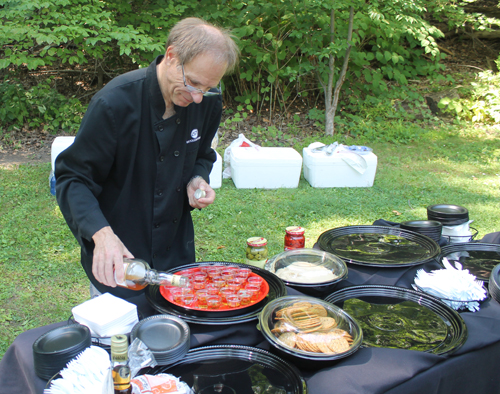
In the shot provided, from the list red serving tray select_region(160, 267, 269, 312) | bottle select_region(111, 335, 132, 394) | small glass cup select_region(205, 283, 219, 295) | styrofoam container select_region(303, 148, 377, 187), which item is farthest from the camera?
styrofoam container select_region(303, 148, 377, 187)

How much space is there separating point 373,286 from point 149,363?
90 cm

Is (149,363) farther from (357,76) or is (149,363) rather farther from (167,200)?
(357,76)

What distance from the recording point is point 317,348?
4.12 ft

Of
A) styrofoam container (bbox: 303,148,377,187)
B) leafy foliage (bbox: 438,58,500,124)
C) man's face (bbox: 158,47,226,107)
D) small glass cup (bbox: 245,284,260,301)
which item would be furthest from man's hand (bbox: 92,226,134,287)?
leafy foliage (bbox: 438,58,500,124)

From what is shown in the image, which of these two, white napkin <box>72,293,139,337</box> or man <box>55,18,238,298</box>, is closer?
white napkin <box>72,293,139,337</box>

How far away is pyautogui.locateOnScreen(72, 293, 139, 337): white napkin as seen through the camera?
1284 millimetres

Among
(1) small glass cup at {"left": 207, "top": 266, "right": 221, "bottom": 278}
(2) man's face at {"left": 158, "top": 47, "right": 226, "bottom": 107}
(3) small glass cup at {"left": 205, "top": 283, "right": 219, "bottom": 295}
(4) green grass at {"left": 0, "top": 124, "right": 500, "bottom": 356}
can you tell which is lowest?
(4) green grass at {"left": 0, "top": 124, "right": 500, "bottom": 356}

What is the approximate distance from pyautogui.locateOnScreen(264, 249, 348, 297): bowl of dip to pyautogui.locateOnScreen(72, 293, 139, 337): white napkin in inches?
25.0

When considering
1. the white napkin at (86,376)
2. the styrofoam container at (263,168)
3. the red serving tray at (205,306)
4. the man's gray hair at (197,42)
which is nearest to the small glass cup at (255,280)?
the red serving tray at (205,306)

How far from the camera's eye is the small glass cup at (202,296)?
1.46 m

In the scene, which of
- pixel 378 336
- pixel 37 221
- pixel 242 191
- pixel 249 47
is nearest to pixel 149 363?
pixel 378 336

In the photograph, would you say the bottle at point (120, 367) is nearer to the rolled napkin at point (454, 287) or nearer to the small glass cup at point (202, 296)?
the small glass cup at point (202, 296)

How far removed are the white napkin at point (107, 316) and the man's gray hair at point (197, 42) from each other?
0.85 meters

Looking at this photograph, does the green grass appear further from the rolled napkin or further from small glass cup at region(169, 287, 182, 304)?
the rolled napkin
